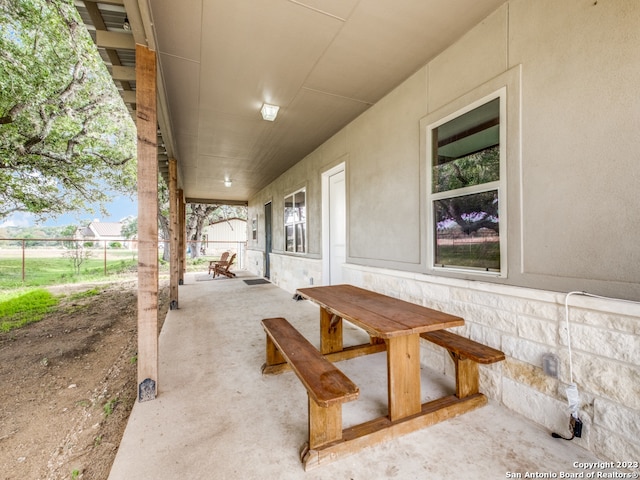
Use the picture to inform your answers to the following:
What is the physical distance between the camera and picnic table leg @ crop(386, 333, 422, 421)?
1.70m

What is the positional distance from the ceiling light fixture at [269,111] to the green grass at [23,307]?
473 cm

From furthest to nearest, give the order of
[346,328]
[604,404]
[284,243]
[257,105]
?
[284,243], [346,328], [257,105], [604,404]

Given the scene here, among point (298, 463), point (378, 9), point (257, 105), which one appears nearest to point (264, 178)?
point (257, 105)

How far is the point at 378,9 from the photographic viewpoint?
→ 192 cm

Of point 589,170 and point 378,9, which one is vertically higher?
point 378,9

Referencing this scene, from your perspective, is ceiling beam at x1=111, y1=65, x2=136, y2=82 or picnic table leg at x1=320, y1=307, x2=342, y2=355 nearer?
ceiling beam at x1=111, y1=65, x2=136, y2=82

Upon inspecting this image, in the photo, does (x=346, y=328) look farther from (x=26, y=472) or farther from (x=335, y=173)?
(x=26, y=472)

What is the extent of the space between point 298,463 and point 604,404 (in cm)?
164

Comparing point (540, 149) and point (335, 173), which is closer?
point (540, 149)

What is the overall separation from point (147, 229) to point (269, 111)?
208cm

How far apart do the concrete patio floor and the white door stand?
2094 millimetres

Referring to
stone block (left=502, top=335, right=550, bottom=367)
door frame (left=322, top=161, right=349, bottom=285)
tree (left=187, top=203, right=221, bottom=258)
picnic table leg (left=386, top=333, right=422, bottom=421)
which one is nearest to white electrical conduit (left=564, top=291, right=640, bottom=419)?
stone block (left=502, top=335, right=550, bottom=367)

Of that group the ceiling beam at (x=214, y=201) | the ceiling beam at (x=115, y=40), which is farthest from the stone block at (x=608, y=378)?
the ceiling beam at (x=214, y=201)

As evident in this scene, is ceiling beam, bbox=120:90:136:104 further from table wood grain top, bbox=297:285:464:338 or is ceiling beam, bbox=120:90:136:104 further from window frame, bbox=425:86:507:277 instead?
window frame, bbox=425:86:507:277
